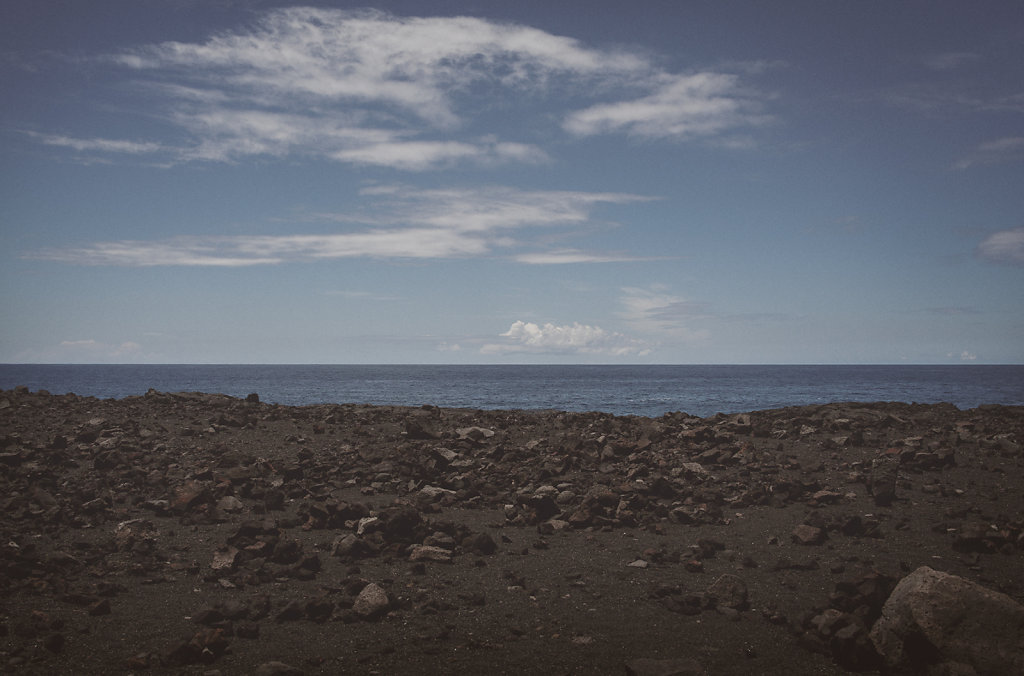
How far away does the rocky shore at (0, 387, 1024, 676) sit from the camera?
6.76 meters

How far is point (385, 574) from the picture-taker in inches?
364

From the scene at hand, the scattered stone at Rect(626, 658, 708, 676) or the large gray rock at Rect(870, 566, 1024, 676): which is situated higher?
the large gray rock at Rect(870, 566, 1024, 676)

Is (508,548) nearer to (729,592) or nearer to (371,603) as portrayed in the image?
(371,603)

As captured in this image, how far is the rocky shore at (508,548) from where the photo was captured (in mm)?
6762

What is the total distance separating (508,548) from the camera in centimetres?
1047

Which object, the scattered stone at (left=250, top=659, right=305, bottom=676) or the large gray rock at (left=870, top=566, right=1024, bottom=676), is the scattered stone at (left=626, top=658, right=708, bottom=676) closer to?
the large gray rock at (left=870, top=566, right=1024, bottom=676)

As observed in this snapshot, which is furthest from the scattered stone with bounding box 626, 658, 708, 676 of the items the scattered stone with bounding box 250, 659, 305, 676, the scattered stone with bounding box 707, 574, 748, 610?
the scattered stone with bounding box 250, 659, 305, 676

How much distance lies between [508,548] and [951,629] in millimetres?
6175

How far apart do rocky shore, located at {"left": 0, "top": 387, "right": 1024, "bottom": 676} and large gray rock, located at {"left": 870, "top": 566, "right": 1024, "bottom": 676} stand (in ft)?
0.08

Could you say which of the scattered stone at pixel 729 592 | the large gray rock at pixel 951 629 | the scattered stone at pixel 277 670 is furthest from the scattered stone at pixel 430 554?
the large gray rock at pixel 951 629

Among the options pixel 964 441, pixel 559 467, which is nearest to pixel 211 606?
pixel 559 467

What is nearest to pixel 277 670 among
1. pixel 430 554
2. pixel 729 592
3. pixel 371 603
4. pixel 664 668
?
pixel 371 603

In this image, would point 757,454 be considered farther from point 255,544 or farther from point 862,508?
point 255,544

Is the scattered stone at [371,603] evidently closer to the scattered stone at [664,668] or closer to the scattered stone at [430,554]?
the scattered stone at [430,554]
